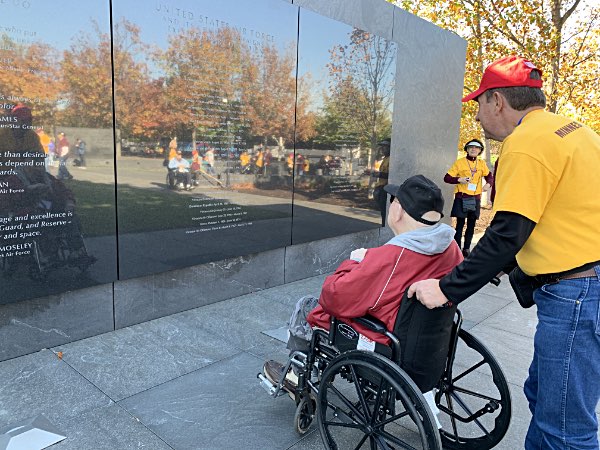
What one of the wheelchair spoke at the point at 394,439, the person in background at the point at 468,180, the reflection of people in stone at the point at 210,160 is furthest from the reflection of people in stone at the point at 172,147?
the person in background at the point at 468,180

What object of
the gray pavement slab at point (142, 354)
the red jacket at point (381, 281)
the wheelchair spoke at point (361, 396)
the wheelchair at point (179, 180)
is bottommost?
the gray pavement slab at point (142, 354)

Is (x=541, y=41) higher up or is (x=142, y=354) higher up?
(x=541, y=41)

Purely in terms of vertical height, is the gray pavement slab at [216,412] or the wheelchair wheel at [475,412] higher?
the wheelchair wheel at [475,412]

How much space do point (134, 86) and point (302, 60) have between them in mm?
2062

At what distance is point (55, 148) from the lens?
3346mm

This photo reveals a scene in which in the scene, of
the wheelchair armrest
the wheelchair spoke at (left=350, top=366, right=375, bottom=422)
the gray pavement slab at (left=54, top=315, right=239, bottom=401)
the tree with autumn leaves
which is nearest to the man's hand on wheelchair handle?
the wheelchair armrest

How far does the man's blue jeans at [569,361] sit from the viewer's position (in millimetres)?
1774

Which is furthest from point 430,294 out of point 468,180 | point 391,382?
point 468,180

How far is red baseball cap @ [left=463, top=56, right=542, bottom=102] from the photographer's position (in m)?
1.87

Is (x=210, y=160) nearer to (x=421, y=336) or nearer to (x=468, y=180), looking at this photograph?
(x=421, y=336)

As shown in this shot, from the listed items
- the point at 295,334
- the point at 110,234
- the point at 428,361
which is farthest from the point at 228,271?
the point at 428,361

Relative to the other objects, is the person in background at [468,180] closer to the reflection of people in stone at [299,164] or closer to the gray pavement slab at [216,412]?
the reflection of people in stone at [299,164]

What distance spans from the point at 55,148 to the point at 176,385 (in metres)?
1.82

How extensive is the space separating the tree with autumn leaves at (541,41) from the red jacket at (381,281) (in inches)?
448
